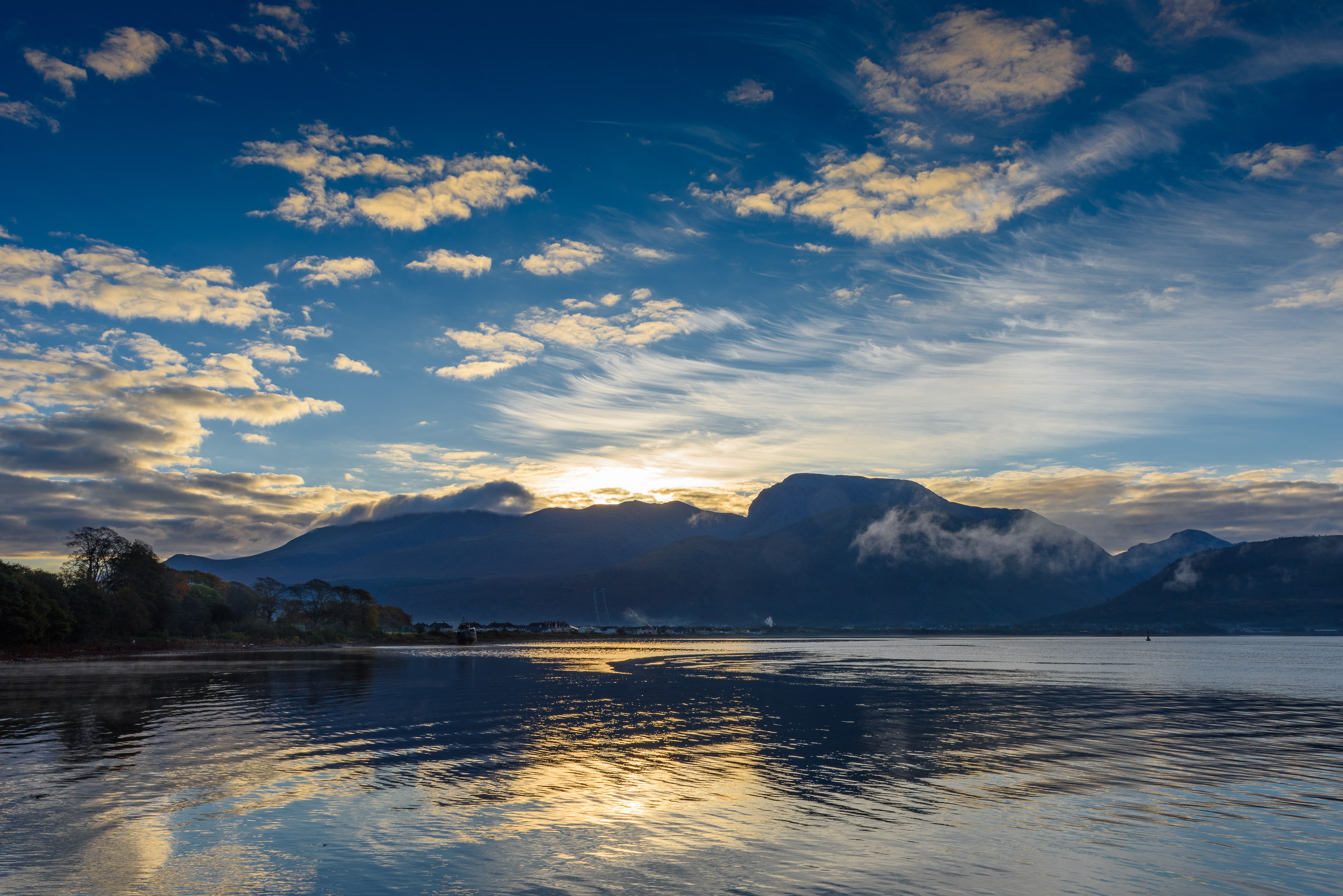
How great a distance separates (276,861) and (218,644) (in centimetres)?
18346

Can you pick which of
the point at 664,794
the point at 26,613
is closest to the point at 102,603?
the point at 26,613

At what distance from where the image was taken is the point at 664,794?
2850 centimetres

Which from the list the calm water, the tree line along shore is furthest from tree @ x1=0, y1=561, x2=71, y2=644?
the calm water

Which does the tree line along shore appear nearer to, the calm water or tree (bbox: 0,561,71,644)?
tree (bbox: 0,561,71,644)

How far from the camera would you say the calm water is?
19500mm

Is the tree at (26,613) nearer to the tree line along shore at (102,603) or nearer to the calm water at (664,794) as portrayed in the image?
the tree line along shore at (102,603)

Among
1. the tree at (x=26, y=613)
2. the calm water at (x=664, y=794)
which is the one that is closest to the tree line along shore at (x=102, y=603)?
the tree at (x=26, y=613)

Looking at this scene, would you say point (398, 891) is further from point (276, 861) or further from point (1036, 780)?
point (1036, 780)

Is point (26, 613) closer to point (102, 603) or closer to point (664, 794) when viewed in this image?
point (102, 603)

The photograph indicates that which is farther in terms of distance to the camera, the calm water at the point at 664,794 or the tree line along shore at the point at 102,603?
the tree line along shore at the point at 102,603

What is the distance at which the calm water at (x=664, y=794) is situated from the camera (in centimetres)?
1950

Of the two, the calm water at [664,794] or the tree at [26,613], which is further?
the tree at [26,613]

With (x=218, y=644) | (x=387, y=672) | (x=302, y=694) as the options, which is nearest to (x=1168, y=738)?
(x=302, y=694)

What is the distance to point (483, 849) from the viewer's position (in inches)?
845
